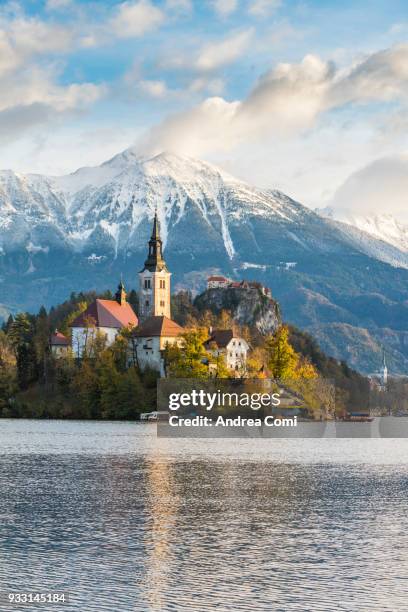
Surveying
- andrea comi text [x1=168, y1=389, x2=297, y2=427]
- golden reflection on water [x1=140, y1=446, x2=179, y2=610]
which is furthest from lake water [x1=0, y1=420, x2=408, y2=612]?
andrea comi text [x1=168, y1=389, x2=297, y2=427]

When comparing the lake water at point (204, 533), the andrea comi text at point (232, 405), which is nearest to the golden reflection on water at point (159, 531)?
the lake water at point (204, 533)

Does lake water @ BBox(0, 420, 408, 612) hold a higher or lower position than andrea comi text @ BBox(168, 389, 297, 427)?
lower

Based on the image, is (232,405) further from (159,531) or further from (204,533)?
(204,533)

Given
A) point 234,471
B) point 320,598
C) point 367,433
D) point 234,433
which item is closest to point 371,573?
point 320,598

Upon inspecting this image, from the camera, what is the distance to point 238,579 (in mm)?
45344

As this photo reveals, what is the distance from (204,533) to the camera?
2240 inches

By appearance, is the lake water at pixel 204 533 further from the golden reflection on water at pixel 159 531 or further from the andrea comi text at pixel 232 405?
the andrea comi text at pixel 232 405

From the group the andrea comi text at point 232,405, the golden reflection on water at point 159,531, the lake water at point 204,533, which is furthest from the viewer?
the andrea comi text at point 232,405

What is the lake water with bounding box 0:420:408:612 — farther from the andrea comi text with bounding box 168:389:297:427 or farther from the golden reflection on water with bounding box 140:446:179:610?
the andrea comi text with bounding box 168:389:297:427

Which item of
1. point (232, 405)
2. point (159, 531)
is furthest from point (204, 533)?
point (232, 405)

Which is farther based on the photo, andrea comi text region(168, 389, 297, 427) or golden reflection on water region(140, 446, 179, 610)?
andrea comi text region(168, 389, 297, 427)

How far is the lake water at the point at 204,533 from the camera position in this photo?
43.0 m

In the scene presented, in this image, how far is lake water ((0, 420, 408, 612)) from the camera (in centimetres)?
4297

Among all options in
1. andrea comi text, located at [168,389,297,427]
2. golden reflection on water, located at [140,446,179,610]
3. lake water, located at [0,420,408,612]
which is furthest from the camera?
andrea comi text, located at [168,389,297,427]
